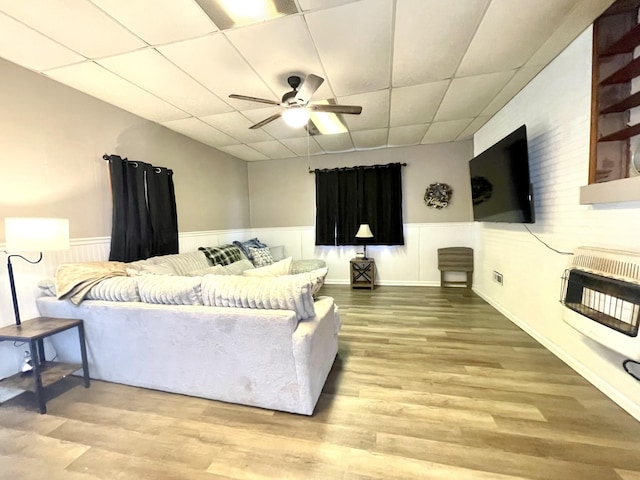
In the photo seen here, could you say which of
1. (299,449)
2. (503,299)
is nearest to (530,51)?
(503,299)

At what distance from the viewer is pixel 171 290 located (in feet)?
6.32

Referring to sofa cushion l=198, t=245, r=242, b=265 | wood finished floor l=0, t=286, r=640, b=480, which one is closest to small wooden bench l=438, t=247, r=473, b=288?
wood finished floor l=0, t=286, r=640, b=480

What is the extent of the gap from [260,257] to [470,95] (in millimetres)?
3649

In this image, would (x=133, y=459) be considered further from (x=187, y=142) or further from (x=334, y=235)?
(x=334, y=235)

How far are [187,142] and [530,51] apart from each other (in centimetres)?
397

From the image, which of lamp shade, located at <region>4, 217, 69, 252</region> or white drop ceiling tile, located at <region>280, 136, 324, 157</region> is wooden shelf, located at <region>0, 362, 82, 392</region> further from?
white drop ceiling tile, located at <region>280, 136, 324, 157</region>

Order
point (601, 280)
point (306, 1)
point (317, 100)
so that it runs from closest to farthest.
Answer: point (306, 1)
point (601, 280)
point (317, 100)

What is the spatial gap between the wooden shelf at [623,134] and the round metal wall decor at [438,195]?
2.91 metres

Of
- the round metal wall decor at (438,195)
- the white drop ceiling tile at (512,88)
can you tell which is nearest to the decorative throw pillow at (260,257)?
the round metal wall decor at (438,195)

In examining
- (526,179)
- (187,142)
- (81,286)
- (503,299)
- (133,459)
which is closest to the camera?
(133,459)

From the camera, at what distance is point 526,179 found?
2518 millimetres

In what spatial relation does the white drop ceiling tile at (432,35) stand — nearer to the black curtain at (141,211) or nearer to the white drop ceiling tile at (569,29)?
the white drop ceiling tile at (569,29)

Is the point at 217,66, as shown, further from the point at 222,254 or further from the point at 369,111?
the point at 222,254

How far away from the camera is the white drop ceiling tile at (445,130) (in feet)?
12.3
